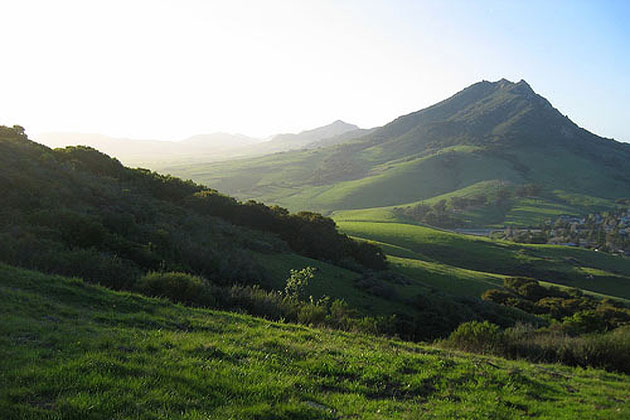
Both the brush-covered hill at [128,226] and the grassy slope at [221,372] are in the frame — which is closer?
the grassy slope at [221,372]

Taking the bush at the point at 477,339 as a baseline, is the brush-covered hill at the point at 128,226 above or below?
above

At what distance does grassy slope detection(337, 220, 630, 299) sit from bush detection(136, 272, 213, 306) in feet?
137

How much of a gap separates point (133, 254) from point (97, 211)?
Result: 688cm

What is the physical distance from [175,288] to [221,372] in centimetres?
852

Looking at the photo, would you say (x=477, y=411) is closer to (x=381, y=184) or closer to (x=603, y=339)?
(x=603, y=339)

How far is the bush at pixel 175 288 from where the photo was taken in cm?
1484

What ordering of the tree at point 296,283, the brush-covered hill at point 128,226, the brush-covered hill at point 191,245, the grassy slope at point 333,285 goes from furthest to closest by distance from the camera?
the grassy slope at point 333,285 → the tree at point 296,283 → the brush-covered hill at point 191,245 → the brush-covered hill at point 128,226

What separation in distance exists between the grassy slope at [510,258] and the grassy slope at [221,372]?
4406 cm

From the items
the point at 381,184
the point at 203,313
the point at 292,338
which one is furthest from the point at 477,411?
the point at 381,184

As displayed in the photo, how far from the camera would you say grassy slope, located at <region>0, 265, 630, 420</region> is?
19.5 feet

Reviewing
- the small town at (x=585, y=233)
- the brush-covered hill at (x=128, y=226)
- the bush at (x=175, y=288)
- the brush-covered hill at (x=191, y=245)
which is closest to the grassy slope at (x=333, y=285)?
the brush-covered hill at (x=191, y=245)

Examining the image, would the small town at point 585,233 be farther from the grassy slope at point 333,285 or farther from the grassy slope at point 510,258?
the grassy slope at point 333,285

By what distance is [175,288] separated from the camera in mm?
15188

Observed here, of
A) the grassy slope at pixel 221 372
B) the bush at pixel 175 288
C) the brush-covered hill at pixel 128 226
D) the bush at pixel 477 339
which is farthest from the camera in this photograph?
the brush-covered hill at pixel 128 226
